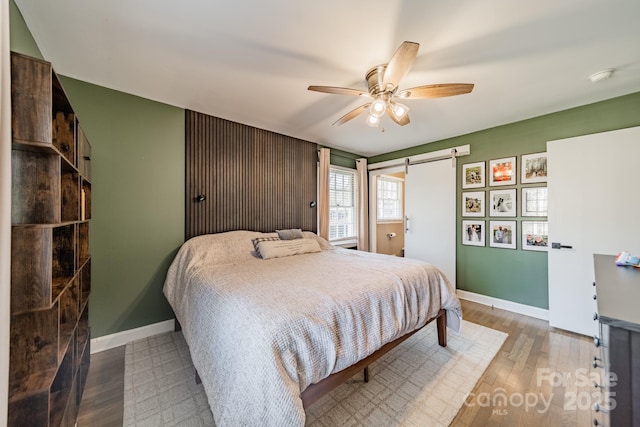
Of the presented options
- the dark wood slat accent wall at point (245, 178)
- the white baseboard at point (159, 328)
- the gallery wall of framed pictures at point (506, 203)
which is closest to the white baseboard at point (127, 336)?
the white baseboard at point (159, 328)

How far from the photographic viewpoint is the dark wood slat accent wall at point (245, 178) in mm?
2674

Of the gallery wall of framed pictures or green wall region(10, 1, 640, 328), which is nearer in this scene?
green wall region(10, 1, 640, 328)

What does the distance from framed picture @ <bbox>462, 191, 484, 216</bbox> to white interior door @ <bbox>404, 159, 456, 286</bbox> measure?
144mm

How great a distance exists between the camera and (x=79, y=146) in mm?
1464

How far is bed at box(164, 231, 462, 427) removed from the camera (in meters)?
1.01

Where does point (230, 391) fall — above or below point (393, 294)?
below

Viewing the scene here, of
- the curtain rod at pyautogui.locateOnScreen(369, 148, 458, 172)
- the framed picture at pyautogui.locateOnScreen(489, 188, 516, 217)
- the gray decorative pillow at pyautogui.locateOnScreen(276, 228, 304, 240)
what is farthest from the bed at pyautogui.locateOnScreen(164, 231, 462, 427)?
the curtain rod at pyautogui.locateOnScreen(369, 148, 458, 172)

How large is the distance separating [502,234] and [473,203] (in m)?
0.55

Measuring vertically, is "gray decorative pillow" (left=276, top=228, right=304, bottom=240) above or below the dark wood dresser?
above

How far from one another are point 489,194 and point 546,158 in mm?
695

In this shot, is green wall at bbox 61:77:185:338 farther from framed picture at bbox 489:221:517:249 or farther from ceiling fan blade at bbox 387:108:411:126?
framed picture at bbox 489:221:517:249

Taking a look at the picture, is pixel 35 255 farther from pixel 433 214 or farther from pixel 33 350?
pixel 433 214

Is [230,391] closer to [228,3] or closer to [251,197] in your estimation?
[228,3]

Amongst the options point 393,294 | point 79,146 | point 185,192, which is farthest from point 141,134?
point 393,294
